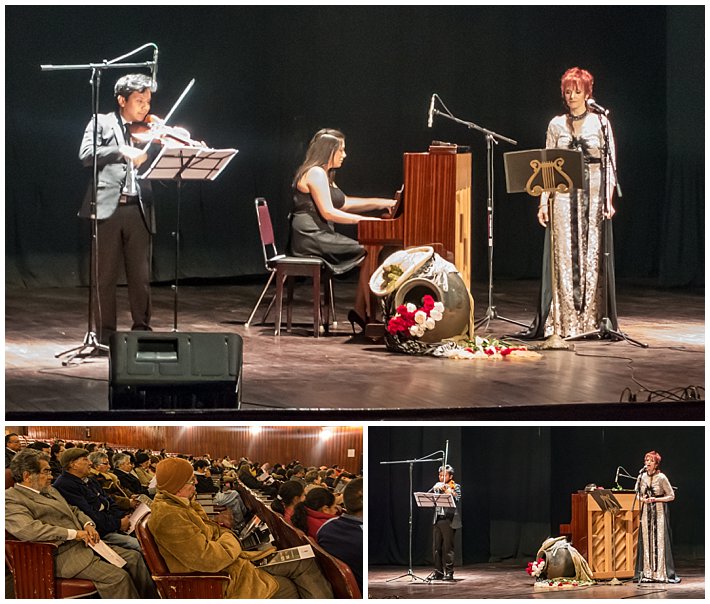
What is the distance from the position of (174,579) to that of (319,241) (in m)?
3.00

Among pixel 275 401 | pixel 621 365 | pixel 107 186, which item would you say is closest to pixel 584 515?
pixel 621 365

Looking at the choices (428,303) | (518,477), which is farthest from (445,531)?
(428,303)

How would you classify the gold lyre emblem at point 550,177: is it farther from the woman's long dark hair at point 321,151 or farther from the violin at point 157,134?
the violin at point 157,134

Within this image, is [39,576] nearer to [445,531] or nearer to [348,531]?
[348,531]

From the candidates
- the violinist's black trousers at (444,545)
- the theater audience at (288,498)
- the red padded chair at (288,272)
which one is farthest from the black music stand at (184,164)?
the violinist's black trousers at (444,545)

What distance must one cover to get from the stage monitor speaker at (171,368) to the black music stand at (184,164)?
40.4 inches

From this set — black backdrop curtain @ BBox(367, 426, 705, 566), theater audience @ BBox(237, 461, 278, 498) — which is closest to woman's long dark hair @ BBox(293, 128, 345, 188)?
black backdrop curtain @ BBox(367, 426, 705, 566)

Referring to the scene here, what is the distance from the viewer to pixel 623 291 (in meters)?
11.0

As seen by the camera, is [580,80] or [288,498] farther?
[580,80]

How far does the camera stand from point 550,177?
942 centimetres

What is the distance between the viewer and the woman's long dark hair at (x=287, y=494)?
799 cm

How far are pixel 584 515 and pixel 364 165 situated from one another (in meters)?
3.28

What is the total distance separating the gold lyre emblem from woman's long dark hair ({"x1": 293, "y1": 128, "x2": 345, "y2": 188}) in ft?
4.34

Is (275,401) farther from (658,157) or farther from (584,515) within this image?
(658,157)
